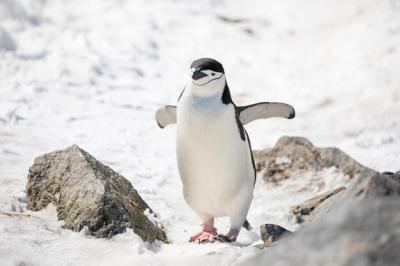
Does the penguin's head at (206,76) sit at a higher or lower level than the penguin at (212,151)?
higher

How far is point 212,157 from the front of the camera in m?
3.72

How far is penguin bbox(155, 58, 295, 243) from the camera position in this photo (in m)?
3.64

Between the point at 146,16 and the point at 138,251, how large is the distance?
23.5 ft

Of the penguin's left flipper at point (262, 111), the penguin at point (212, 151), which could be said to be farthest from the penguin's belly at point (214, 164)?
the penguin's left flipper at point (262, 111)

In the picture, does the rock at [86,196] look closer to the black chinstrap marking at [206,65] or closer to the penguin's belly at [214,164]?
the penguin's belly at [214,164]

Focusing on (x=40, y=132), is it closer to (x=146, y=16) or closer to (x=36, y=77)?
(x=36, y=77)

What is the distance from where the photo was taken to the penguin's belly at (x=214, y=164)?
3682mm

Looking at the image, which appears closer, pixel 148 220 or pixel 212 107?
pixel 212 107

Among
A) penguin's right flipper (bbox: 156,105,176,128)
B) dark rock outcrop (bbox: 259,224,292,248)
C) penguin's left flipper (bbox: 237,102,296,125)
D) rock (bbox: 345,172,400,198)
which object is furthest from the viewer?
penguin's right flipper (bbox: 156,105,176,128)

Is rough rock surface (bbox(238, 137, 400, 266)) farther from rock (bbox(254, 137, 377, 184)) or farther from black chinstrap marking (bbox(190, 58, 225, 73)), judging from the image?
rock (bbox(254, 137, 377, 184))

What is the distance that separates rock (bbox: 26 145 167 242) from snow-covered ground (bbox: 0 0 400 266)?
0.10 meters

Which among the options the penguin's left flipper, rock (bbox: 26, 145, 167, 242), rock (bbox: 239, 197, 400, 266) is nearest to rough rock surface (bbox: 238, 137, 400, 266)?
rock (bbox: 239, 197, 400, 266)

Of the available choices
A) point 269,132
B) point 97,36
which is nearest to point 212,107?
point 269,132

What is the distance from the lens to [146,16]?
10062 mm
